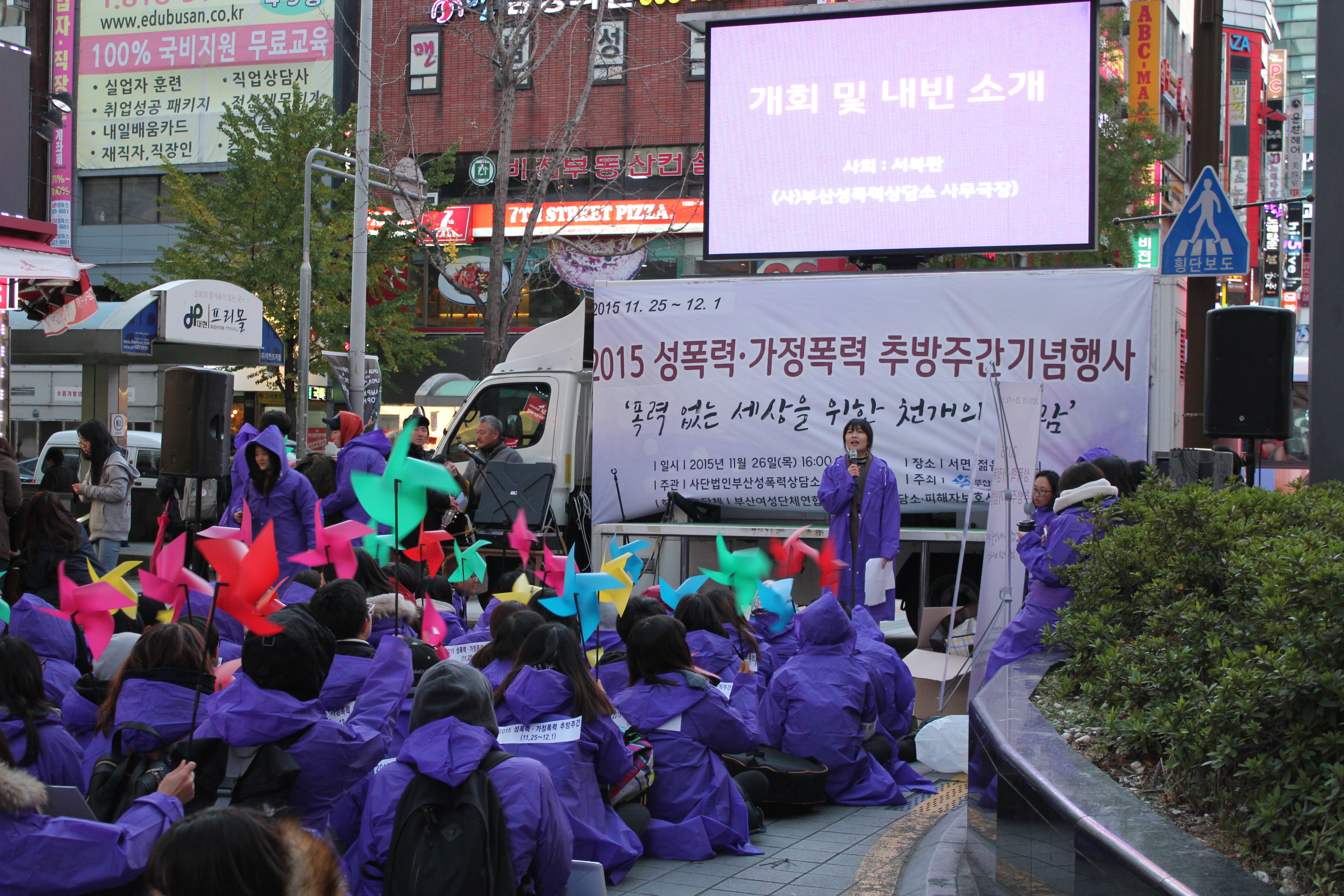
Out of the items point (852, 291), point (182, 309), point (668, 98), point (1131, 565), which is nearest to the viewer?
point (1131, 565)

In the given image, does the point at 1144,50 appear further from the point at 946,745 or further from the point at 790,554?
the point at 946,745

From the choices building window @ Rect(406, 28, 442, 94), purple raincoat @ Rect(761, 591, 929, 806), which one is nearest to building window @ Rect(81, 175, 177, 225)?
building window @ Rect(406, 28, 442, 94)

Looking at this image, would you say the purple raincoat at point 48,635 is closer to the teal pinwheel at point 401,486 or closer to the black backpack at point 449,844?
the teal pinwheel at point 401,486

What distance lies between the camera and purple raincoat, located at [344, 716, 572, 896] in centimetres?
328

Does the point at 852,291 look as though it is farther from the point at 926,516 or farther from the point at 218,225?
the point at 218,225

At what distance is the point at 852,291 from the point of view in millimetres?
10078

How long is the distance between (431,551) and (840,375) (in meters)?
3.74

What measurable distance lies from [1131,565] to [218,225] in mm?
25154

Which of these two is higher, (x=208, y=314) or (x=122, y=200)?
(x=122, y=200)

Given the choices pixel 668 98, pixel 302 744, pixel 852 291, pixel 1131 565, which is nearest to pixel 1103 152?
pixel 668 98

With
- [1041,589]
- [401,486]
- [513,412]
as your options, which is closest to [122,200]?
[513,412]

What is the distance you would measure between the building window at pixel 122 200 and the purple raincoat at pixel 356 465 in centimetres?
2858

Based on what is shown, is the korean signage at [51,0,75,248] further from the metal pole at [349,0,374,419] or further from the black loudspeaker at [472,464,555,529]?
the black loudspeaker at [472,464,555,529]

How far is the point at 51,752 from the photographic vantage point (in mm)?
3742
